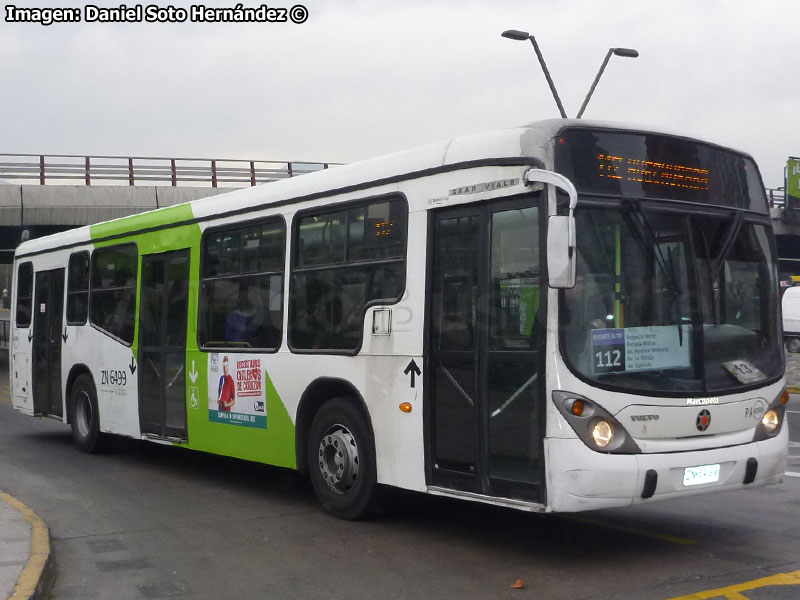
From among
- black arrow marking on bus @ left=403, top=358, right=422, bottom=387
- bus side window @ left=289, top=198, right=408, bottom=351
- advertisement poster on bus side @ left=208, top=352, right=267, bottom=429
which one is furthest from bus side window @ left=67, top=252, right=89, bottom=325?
black arrow marking on bus @ left=403, top=358, right=422, bottom=387

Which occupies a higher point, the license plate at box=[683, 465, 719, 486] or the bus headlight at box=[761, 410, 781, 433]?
the bus headlight at box=[761, 410, 781, 433]

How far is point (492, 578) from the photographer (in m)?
6.62

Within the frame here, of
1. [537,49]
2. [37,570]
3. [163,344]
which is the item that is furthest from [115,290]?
[537,49]

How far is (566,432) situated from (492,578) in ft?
3.40

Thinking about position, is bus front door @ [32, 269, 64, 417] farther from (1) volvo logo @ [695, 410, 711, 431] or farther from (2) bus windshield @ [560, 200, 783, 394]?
(1) volvo logo @ [695, 410, 711, 431]

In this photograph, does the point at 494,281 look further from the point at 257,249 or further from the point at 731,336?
the point at 257,249

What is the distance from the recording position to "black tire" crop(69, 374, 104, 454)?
13250 mm

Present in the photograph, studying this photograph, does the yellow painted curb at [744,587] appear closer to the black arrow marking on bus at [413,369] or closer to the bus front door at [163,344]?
the black arrow marking on bus at [413,369]

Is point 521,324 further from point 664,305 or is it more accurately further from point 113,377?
point 113,377

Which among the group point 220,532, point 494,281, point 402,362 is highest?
point 494,281

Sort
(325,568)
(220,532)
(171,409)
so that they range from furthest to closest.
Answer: (171,409) < (220,532) < (325,568)

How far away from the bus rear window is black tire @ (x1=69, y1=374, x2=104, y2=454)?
26.9 ft

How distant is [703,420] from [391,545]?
241 cm

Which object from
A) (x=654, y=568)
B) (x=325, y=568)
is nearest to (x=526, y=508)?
(x=654, y=568)
